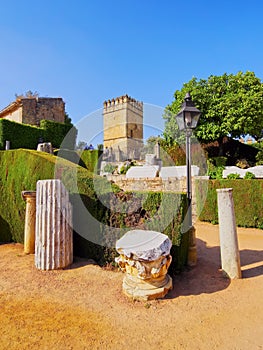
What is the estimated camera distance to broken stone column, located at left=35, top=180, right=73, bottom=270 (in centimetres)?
354

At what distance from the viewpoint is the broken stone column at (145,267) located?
2.77 m

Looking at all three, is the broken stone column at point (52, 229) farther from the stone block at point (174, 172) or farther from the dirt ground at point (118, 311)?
the stone block at point (174, 172)

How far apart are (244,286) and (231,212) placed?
104 centimetres

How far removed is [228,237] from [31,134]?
18695mm

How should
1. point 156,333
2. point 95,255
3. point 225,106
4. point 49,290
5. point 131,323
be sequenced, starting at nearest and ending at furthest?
point 156,333 → point 131,323 → point 49,290 → point 95,255 → point 225,106

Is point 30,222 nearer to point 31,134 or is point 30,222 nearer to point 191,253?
point 191,253

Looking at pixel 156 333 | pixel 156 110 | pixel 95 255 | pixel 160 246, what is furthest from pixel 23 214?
pixel 156 110

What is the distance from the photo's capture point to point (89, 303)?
8.95ft

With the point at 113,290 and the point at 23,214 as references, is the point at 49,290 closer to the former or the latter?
the point at 113,290

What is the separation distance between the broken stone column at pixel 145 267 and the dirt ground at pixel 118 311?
0.38 feet

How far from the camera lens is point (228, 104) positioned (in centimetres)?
1680

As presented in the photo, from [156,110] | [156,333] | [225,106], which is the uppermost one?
[225,106]

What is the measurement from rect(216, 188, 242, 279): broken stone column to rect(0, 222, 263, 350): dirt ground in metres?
0.17

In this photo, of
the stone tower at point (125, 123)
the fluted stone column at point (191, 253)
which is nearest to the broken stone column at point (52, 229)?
the fluted stone column at point (191, 253)
